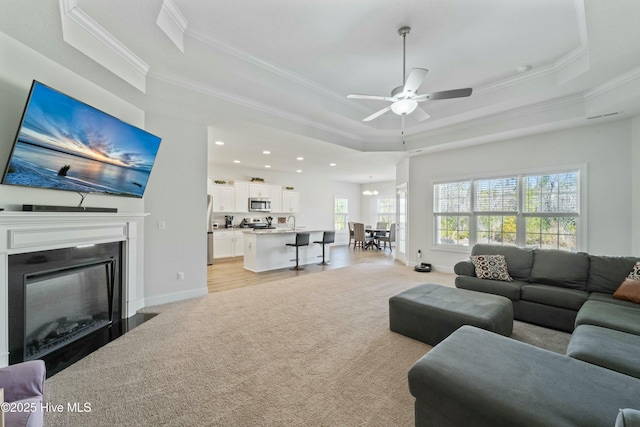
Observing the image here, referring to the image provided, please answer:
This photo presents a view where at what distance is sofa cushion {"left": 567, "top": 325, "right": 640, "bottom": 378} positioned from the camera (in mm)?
1577

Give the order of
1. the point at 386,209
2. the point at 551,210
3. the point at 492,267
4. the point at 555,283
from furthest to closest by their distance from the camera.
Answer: the point at 386,209 → the point at 551,210 → the point at 492,267 → the point at 555,283

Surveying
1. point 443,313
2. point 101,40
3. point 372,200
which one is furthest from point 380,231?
point 101,40

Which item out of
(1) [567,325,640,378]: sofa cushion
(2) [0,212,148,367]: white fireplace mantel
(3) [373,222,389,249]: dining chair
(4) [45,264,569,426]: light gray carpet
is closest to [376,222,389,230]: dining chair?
(3) [373,222,389,249]: dining chair

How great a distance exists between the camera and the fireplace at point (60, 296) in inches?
82.8

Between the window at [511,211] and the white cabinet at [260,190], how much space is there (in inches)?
201

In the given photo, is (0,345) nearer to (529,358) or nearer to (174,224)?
(174,224)

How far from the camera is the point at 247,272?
5.79 meters

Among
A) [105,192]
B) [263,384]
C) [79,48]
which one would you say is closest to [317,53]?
[79,48]

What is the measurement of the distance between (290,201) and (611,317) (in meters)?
7.97

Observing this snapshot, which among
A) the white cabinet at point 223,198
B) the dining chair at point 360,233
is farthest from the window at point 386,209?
the white cabinet at point 223,198

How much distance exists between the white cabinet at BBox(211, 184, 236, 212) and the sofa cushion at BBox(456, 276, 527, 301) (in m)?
6.24

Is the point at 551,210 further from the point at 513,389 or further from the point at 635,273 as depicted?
the point at 513,389

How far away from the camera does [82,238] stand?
2.62m

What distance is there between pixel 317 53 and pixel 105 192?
3.04 m
